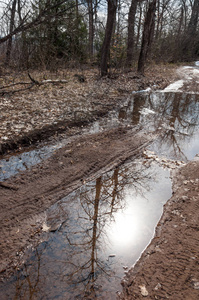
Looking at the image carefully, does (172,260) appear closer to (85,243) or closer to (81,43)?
(85,243)

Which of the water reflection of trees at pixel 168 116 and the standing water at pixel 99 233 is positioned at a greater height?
the water reflection of trees at pixel 168 116

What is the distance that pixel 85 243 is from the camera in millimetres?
2734

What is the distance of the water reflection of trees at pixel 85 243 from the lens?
89.7 inches

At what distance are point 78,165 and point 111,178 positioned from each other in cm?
73

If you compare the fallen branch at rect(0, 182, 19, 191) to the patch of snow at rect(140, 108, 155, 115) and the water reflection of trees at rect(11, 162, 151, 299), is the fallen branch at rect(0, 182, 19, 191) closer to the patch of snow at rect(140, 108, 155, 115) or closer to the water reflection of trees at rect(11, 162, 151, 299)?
the water reflection of trees at rect(11, 162, 151, 299)

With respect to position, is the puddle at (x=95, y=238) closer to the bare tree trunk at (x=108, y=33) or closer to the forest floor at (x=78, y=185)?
the forest floor at (x=78, y=185)

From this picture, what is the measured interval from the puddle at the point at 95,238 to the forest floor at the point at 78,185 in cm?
15

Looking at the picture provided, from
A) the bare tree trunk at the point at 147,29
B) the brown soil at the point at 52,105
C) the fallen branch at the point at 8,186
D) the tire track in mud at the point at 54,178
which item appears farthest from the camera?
the bare tree trunk at the point at 147,29

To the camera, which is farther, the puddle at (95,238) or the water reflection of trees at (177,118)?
the water reflection of trees at (177,118)

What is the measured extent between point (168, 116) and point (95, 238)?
19.4 feet

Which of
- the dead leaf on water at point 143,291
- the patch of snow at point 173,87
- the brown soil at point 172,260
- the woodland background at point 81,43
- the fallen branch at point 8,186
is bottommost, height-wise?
the dead leaf on water at point 143,291

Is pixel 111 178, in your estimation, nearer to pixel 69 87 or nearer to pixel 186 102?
pixel 69 87

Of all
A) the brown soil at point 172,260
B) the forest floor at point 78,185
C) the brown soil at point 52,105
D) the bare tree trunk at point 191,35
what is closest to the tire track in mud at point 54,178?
the forest floor at point 78,185

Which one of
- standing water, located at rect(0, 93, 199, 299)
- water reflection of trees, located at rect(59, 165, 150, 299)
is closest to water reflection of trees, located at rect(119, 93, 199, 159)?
standing water, located at rect(0, 93, 199, 299)
